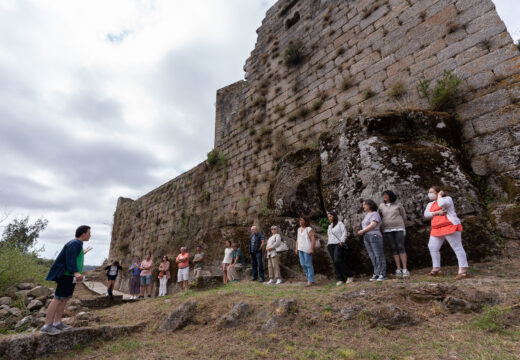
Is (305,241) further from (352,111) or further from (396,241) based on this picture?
(352,111)

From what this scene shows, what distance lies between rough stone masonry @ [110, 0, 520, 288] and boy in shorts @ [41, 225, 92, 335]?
404 cm

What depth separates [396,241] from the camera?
4250 mm

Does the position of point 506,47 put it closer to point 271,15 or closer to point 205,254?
point 271,15

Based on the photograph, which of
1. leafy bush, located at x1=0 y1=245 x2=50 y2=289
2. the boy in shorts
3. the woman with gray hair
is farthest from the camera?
leafy bush, located at x1=0 y1=245 x2=50 y2=289

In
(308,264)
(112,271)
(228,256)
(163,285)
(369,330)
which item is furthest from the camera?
(163,285)

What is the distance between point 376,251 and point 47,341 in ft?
15.1

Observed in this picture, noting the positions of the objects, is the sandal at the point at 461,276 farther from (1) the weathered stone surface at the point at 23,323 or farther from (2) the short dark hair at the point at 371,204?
(1) the weathered stone surface at the point at 23,323

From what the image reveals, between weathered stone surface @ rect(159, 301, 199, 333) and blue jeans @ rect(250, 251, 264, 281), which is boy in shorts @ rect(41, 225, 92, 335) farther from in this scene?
blue jeans @ rect(250, 251, 264, 281)

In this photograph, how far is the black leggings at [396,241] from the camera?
4.19 m

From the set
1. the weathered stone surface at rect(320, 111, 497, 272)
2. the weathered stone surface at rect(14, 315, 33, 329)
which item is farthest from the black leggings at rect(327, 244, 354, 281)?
the weathered stone surface at rect(14, 315, 33, 329)

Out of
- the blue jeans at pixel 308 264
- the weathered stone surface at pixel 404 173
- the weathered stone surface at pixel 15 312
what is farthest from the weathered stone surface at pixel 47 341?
the weathered stone surface at pixel 404 173

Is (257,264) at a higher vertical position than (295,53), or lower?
lower

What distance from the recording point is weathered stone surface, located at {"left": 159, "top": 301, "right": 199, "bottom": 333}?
3.69m

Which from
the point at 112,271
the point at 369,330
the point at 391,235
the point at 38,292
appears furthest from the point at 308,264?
the point at 112,271
